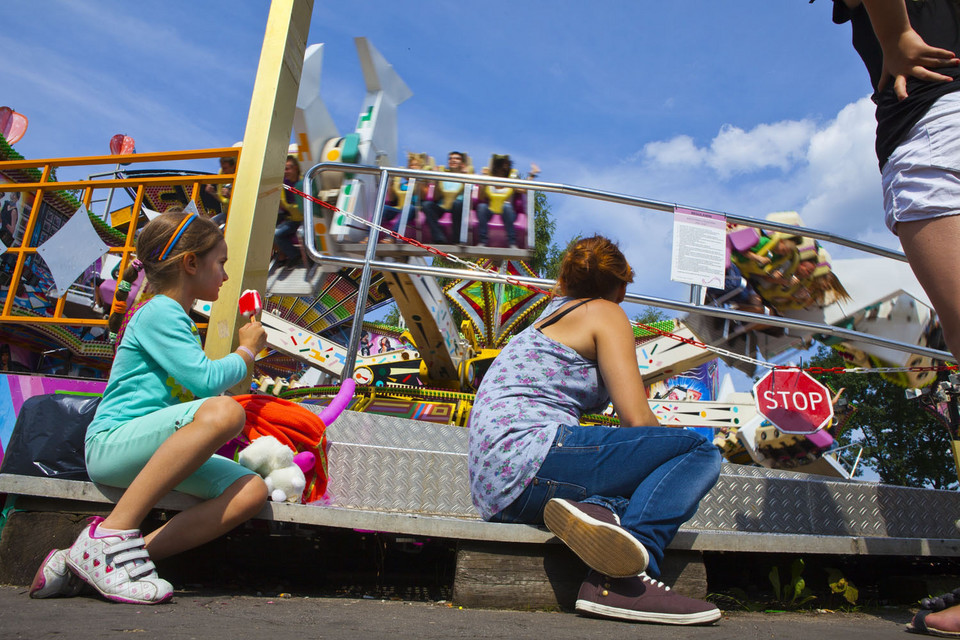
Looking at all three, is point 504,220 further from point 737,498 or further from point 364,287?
point 737,498

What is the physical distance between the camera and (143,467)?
192 cm

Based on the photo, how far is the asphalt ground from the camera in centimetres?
136

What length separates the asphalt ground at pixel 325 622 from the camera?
1.36 metres

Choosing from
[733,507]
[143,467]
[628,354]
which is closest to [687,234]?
[733,507]

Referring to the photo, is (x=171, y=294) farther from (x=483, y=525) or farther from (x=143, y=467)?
(x=483, y=525)

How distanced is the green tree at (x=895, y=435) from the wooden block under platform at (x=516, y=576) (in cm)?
3053

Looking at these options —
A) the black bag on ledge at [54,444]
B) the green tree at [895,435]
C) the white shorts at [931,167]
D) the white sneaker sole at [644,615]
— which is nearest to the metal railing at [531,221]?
the black bag on ledge at [54,444]

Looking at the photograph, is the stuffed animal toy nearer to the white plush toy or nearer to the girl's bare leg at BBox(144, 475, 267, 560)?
the white plush toy

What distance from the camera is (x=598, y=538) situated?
182 centimetres

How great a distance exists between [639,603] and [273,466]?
1202 mm

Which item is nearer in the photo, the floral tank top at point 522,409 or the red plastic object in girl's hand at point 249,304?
the floral tank top at point 522,409

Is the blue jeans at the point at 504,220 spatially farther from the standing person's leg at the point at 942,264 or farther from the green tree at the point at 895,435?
the green tree at the point at 895,435

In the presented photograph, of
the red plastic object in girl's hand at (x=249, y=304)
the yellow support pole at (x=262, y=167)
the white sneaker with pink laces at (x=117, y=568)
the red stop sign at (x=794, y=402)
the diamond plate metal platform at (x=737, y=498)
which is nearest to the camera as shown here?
the white sneaker with pink laces at (x=117, y=568)

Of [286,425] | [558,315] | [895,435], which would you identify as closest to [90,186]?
[286,425]
